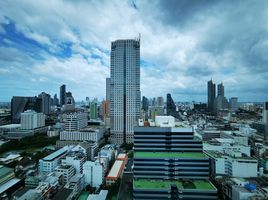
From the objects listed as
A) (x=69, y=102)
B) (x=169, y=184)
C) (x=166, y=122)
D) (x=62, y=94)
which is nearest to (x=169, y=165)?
(x=169, y=184)

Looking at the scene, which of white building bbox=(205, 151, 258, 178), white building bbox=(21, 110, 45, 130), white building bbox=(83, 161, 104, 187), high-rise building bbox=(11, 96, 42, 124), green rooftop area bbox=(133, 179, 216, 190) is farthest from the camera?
high-rise building bbox=(11, 96, 42, 124)

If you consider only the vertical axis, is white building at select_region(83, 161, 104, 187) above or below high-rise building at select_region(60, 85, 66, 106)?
below

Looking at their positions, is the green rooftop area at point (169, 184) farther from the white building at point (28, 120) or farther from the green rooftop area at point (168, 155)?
the white building at point (28, 120)

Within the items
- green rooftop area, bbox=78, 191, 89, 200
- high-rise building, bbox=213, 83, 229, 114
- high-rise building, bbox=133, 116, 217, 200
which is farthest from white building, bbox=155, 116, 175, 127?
high-rise building, bbox=213, 83, 229, 114

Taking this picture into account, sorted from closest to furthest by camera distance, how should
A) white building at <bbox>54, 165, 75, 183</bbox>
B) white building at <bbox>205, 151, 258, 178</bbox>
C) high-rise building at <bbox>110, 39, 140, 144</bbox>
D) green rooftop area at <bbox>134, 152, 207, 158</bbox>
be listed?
green rooftop area at <bbox>134, 152, 207, 158</bbox>, white building at <bbox>54, 165, 75, 183</bbox>, white building at <bbox>205, 151, 258, 178</bbox>, high-rise building at <bbox>110, 39, 140, 144</bbox>

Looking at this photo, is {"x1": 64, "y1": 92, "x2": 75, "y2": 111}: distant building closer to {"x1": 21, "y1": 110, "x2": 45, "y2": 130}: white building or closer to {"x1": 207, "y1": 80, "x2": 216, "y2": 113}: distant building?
{"x1": 21, "y1": 110, "x2": 45, "y2": 130}: white building

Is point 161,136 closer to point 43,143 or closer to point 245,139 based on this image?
point 245,139

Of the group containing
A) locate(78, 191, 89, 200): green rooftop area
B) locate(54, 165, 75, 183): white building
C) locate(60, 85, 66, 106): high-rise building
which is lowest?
locate(78, 191, 89, 200): green rooftop area
